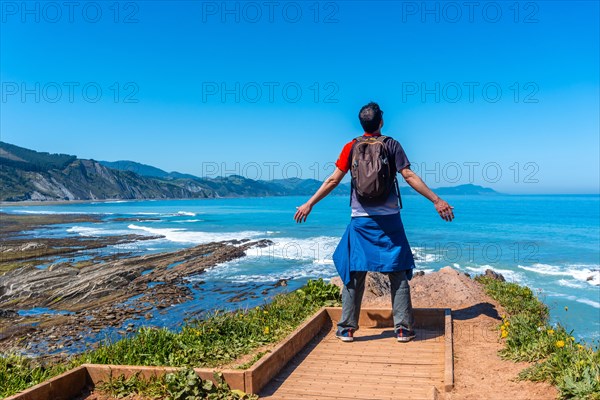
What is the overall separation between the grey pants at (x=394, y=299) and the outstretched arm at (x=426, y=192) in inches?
35.6

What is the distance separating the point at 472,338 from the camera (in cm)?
602

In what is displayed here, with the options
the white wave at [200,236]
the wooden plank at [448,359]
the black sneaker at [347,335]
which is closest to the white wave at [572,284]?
the wooden plank at [448,359]

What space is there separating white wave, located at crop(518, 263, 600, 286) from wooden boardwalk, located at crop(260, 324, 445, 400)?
22.7 metres

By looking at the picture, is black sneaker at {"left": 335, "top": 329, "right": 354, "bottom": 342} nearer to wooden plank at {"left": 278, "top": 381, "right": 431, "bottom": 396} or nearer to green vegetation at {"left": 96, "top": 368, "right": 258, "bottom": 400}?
wooden plank at {"left": 278, "top": 381, "right": 431, "bottom": 396}

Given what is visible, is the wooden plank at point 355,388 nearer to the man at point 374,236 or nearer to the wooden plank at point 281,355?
the wooden plank at point 281,355

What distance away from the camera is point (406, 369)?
4.93 meters

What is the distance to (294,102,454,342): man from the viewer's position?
5.57 metres

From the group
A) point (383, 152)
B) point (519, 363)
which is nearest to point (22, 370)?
point (383, 152)

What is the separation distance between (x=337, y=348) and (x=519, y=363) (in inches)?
77.3

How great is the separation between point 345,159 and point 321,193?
0.50m

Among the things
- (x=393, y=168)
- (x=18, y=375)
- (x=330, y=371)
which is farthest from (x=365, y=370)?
(x=18, y=375)

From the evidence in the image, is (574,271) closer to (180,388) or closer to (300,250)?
(300,250)

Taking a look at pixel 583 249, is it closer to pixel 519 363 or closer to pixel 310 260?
pixel 310 260

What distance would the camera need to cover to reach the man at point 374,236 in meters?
5.57
